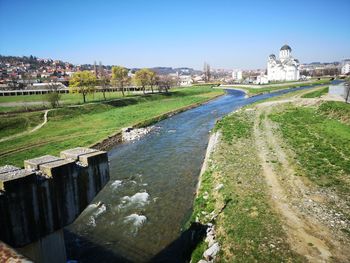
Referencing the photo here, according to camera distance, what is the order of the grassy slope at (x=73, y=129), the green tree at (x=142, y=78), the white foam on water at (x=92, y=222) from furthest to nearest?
the green tree at (x=142, y=78), the grassy slope at (x=73, y=129), the white foam on water at (x=92, y=222)

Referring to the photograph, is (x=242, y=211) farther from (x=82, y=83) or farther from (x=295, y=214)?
(x=82, y=83)

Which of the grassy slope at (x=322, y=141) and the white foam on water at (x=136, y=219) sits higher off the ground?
the grassy slope at (x=322, y=141)

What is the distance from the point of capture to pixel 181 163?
2942 cm

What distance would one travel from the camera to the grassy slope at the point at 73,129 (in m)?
35.4

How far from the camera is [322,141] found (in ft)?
96.7

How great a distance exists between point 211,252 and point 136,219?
6648 millimetres

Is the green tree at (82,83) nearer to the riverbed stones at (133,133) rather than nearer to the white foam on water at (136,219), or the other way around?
the riverbed stones at (133,133)

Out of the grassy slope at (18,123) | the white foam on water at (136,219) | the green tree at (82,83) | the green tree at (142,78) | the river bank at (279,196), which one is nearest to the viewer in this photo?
the river bank at (279,196)

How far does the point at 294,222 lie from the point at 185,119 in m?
43.5

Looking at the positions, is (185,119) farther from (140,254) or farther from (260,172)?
(140,254)

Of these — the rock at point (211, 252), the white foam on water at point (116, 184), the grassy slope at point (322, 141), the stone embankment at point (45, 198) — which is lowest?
the white foam on water at point (116, 184)

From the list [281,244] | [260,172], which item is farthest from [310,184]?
[281,244]

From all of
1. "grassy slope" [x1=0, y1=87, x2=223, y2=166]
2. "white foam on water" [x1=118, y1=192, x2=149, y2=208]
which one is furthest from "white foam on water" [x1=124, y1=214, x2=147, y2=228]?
"grassy slope" [x1=0, y1=87, x2=223, y2=166]

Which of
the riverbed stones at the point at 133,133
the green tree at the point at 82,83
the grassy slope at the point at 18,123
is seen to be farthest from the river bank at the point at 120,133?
the green tree at the point at 82,83
